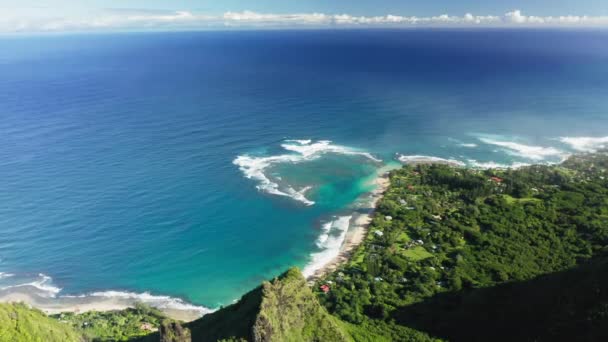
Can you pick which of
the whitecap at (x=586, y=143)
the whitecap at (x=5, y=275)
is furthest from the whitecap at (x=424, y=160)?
the whitecap at (x=5, y=275)

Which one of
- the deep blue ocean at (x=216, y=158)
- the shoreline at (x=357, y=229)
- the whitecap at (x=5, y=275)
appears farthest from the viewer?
the deep blue ocean at (x=216, y=158)

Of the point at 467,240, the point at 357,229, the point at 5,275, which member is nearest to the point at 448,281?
the point at 467,240

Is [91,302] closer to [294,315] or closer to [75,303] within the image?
[75,303]

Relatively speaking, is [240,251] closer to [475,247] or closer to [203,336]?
[203,336]

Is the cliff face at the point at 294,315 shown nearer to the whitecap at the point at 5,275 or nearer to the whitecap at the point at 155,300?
the whitecap at the point at 155,300

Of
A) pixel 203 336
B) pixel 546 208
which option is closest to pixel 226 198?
pixel 203 336

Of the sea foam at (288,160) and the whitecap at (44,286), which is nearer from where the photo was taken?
the whitecap at (44,286)

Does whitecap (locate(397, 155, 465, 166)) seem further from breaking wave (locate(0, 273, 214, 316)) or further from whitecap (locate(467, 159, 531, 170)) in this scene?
breaking wave (locate(0, 273, 214, 316))

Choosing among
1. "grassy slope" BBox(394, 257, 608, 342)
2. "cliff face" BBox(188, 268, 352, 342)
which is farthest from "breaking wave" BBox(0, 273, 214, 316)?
"grassy slope" BBox(394, 257, 608, 342)
